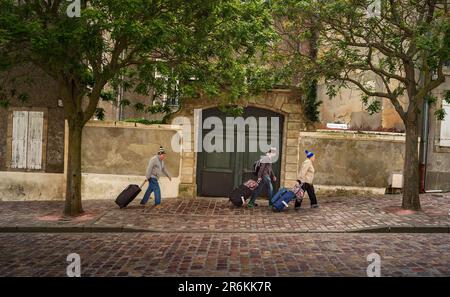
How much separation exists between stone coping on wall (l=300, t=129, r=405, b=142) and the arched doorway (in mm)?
1113

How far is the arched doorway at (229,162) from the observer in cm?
1450

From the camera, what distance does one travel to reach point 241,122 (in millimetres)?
14508

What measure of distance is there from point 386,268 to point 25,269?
5445 millimetres

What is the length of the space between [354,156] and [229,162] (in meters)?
3.95

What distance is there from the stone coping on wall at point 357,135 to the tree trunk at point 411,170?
2735mm

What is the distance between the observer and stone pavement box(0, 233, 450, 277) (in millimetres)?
6691

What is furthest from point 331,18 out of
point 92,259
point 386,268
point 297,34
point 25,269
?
point 25,269

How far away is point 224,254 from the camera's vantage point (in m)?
7.75

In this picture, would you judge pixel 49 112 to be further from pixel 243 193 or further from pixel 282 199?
pixel 282 199
